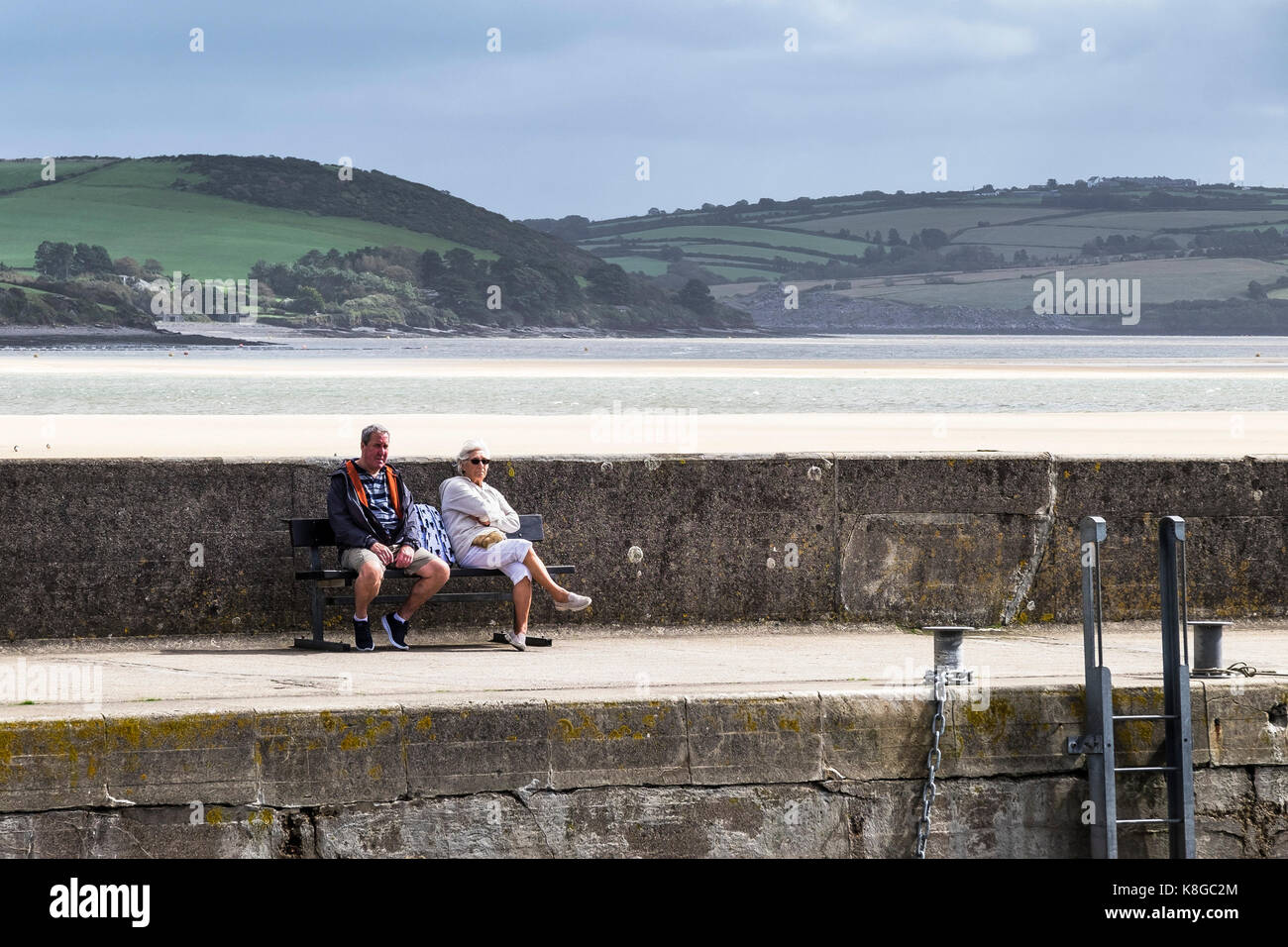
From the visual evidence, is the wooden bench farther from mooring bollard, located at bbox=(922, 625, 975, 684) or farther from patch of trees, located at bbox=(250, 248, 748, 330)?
patch of trees, located at bbox=(250, 248, 748, 330)

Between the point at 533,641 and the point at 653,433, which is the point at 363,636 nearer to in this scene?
the point at 533,641

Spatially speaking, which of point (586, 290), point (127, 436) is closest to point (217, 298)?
point (586, 290)

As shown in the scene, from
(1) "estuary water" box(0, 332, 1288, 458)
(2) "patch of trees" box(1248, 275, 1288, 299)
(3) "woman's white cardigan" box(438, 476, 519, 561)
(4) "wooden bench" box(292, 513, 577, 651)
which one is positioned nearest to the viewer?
(4) "wooden bench" box(292, 513, 577, 651)

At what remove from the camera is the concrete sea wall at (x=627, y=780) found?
6.15 metres

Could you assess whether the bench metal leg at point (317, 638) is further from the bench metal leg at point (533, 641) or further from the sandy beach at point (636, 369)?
the sandy beach at point (636, 369)

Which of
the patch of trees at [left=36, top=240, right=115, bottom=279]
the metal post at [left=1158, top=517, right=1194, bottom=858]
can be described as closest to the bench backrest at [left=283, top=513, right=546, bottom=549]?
the metal post at [left=1158, top=517, right=1194, bottom=858]

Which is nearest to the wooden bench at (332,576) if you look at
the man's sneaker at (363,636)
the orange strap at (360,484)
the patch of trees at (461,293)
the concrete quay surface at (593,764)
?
the man's sneaker at (363,636)

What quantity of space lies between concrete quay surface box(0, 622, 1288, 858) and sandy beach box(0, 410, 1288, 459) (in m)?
15.6

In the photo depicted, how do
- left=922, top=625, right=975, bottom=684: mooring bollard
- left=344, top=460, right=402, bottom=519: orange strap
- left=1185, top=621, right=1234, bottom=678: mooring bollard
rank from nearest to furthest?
1. left=922, top=625, right=975, bottom=684: mooring bollard
2. left=1185, top=621, right=1234, bottom=678: mooring bollard
3. left=344, top=460, right=402, bottom=519: orange strap

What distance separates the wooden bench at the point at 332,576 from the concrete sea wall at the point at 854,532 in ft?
0.93

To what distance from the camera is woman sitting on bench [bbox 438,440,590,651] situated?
8820mm

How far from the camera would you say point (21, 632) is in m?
8.77
